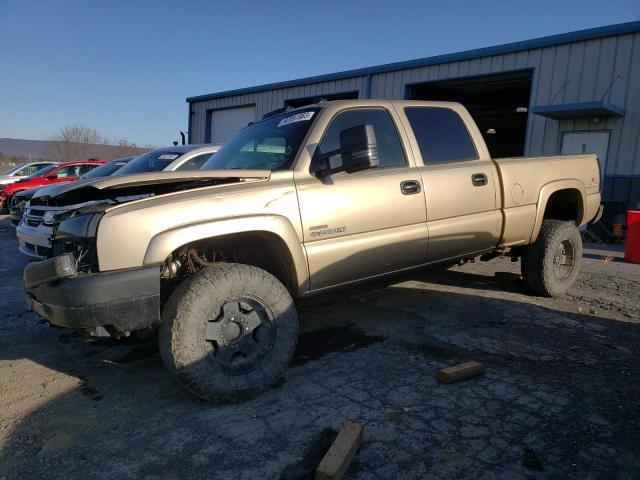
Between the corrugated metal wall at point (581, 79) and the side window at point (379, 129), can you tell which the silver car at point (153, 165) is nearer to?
the side window at point (379, 129)

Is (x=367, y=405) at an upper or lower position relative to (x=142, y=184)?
lower

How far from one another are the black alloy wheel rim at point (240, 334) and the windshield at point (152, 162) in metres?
4.41

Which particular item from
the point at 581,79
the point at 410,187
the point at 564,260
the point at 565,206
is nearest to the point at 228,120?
the point at 581,79

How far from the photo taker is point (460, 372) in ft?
10.3

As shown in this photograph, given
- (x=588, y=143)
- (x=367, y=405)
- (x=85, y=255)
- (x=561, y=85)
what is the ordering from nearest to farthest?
1. (x=85, y=255)
2. (x=367, y=405)
3. (x=588, y=143)
4. (x=561, y=85)

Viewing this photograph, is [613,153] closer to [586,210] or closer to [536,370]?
[586,210]

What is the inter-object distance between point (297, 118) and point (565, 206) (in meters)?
3.58

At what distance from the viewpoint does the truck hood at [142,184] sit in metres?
2.81

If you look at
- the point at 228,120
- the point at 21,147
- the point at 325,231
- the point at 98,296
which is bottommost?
the point at 98,296

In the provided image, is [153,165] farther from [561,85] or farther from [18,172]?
[18,172]

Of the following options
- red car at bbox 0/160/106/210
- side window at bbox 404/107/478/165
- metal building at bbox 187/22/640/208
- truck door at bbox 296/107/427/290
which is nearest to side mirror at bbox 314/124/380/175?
truck door at bbox 296/107/427/290

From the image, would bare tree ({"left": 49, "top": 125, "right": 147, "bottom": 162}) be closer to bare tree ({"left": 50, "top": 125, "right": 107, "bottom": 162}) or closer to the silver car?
bare tree ({"left": 50, "top": 125, "right": 107, "bottom": 162})

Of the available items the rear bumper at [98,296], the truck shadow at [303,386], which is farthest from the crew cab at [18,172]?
the rear bumper at [98,296]

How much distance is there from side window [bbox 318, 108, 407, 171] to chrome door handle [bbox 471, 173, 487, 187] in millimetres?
780
